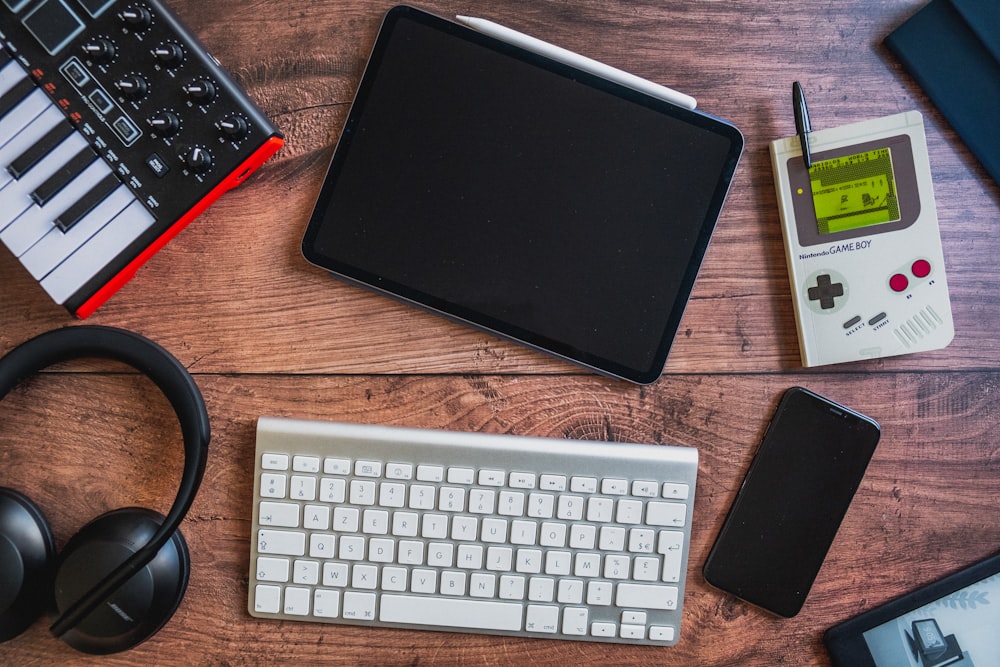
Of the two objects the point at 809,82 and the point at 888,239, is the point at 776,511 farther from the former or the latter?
the point at 809,82

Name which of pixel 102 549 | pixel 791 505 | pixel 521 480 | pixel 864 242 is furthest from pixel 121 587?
pixel 864 242

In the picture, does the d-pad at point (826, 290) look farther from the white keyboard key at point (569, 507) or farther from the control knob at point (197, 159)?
the control knob at point (197, 159)

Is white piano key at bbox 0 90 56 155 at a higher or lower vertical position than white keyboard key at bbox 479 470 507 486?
higher

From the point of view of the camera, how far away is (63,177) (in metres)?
0.61

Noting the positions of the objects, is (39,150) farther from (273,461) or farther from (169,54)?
(273,461)

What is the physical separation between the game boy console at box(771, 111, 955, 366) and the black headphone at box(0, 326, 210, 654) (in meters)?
0.56

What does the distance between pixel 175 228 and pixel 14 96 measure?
0.52ft

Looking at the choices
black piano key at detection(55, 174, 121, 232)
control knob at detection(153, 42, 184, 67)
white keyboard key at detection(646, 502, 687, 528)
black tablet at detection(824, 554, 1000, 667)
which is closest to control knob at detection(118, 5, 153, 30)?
control knob at detection(153, 42, 184, 67)

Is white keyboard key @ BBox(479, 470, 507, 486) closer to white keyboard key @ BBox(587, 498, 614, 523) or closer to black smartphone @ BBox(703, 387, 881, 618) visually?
white keyboard key @ BBox(587, 498, 614, 523)

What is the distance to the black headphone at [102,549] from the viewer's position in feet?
2.04

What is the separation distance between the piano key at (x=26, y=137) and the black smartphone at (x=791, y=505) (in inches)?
26.6

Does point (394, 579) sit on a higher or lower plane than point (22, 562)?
lower

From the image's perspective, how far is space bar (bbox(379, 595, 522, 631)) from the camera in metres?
0.66

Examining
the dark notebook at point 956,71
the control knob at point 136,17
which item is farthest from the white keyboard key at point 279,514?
the dark notebook at point 956,71
